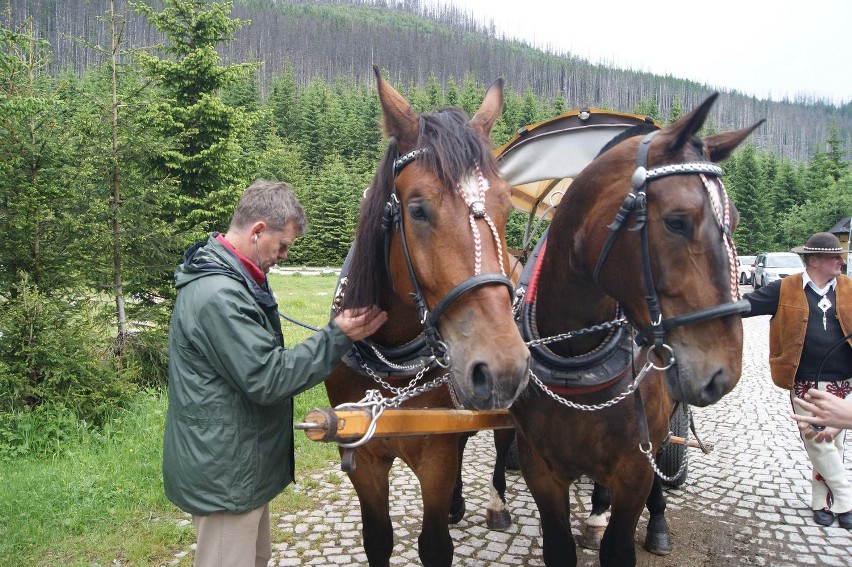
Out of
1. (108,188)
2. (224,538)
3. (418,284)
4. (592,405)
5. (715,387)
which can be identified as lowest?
(224,538)

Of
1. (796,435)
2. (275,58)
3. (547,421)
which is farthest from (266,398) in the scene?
(275,58)

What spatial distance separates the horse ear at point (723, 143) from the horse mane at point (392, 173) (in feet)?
2.79

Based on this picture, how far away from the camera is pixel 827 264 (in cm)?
434

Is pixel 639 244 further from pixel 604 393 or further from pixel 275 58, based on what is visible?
pixel 275 58

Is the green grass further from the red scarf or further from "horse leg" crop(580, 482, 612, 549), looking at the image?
the red scarf

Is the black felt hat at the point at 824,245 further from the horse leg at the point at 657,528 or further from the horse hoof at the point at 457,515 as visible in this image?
the horse hoof at the point at 457,515

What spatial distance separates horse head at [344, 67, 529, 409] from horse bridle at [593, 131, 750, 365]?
45 centimetres

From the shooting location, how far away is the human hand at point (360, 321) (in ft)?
7.11

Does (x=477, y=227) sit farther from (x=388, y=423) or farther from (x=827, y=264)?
(x=827, y=264)

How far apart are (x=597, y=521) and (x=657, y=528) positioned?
405 millimetres

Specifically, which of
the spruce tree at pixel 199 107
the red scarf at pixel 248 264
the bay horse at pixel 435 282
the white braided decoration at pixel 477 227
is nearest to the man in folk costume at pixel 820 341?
the bay horse at pixel 435 282

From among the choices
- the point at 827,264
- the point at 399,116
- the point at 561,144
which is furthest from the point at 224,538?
the point at 827,264

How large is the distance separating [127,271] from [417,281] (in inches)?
221

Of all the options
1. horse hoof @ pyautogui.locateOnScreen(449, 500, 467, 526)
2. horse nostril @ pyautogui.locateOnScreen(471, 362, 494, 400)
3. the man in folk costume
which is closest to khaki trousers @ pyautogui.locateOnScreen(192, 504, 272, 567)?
horse nostril @ pyautogui.locateOnScreen(471, 362, 494, 400)
